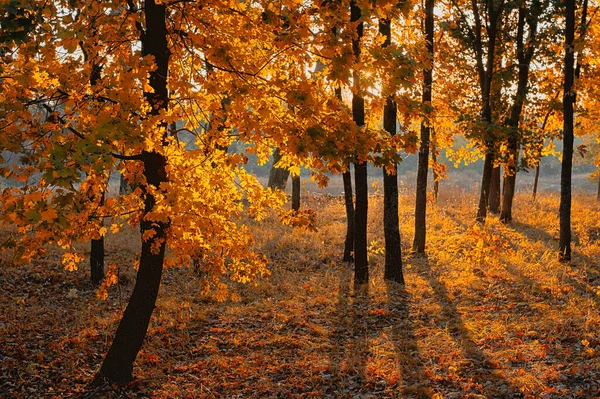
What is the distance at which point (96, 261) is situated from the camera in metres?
12.6

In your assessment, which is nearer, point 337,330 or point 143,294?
point 143,294

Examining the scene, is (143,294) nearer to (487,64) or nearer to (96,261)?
(96,261)

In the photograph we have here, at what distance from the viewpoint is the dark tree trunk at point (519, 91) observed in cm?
1692

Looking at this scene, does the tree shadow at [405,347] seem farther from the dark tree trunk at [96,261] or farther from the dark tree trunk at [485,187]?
the dark tree trunk at [485,187]

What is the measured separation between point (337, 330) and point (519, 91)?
11976mm

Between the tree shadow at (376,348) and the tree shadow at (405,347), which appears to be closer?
the tree shadow at (405,347)

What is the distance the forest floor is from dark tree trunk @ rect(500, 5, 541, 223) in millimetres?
3066

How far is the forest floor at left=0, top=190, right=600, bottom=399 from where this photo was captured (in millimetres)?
7367

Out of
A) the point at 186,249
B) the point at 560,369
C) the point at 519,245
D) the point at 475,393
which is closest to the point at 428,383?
the point at 475,393

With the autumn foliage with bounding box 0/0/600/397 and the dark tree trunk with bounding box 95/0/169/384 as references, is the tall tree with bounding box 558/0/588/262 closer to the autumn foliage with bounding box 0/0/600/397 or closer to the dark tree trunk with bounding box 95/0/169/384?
the autumn foliage with bounding box 0/0/600/397

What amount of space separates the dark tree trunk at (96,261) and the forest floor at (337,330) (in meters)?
0.36

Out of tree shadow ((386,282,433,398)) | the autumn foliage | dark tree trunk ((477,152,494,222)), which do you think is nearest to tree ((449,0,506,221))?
dark tree trunk ((477,152,494,222))

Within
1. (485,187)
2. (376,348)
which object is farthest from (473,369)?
(485,187)

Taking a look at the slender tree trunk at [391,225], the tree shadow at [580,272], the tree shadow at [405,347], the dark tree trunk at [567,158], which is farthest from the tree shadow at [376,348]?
the dark tree trunk at [567,158]
